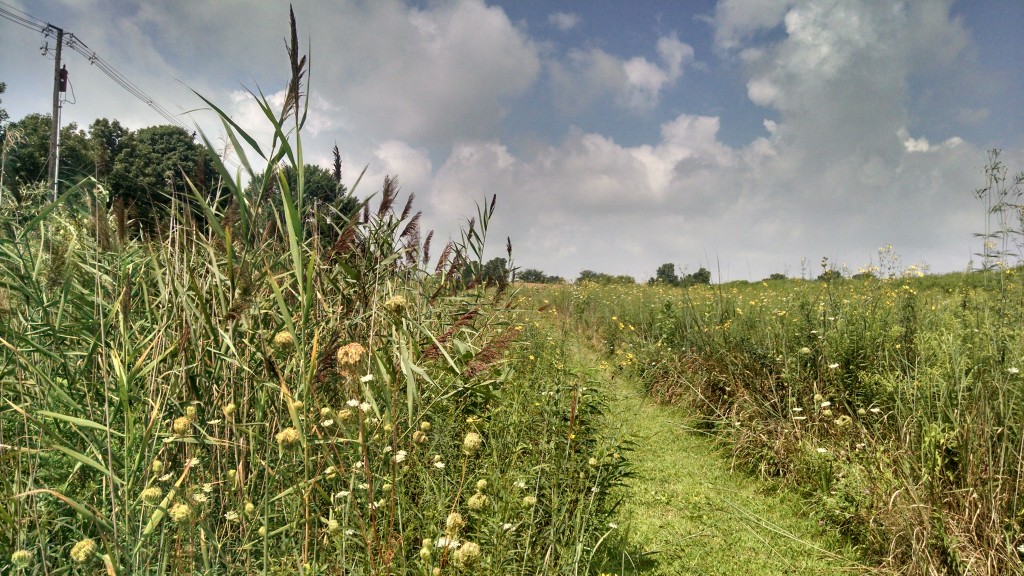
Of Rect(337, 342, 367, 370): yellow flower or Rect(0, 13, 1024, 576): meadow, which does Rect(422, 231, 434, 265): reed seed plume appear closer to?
Rect(0, 13, 1024, 576): meadow

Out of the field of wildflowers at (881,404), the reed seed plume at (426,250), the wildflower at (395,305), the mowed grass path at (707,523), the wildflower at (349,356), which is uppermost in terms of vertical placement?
the reed seed plume at (426,250)

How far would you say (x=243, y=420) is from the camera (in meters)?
1.75

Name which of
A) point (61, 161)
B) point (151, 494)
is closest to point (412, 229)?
point (151, 494)

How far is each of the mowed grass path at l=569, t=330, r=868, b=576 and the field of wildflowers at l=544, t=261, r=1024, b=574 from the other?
18cm

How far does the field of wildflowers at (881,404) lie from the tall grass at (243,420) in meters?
1.77

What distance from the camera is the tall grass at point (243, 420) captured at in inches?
55.1

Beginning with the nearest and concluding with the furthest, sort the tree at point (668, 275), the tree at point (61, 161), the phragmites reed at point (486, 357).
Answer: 1. the tree at point (61, 161)
2. the phragmites reed at point (486, 357)
3. the tree at point (668, 275)

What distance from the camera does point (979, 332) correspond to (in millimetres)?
3527

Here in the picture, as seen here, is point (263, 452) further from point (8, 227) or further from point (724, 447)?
point (724, 447)

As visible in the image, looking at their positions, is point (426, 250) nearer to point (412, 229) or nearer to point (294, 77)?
point (412, 229)

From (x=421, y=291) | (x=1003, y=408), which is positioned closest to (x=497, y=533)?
(x=421, y=291)

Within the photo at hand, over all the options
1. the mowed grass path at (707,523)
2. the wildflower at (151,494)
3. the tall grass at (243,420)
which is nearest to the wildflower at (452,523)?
the tall grass at (243,420)

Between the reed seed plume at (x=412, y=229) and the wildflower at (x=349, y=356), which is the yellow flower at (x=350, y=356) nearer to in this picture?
the wildflower at (x=349, y=356)

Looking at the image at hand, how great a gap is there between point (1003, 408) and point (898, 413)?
48cm
